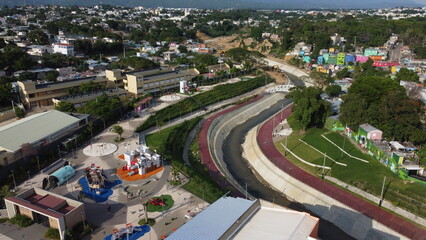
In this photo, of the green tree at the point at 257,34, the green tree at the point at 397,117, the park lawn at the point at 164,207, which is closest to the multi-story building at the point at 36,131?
the park lawn at the point at 164,207

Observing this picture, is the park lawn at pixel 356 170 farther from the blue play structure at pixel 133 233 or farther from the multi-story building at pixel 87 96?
the multi-story building at pixel 87 96

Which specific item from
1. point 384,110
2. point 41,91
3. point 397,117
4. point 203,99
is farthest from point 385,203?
point 41,91

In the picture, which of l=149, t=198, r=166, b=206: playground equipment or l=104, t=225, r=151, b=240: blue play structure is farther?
l=149, t=198, r=166, b=206: playground equipment

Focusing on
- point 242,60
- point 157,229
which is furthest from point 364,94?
point 242,60

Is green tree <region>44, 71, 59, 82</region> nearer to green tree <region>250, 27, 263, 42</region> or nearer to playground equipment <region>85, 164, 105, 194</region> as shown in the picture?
playground equipment <region>85, 164, 105, 194</region>

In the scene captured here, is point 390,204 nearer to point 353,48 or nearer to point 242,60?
point 242,60

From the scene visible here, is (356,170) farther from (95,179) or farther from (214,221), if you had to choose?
(95,179)

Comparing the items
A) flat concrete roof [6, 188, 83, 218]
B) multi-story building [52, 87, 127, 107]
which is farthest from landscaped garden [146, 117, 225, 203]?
multi-story building [52, 87, 127, 107]
